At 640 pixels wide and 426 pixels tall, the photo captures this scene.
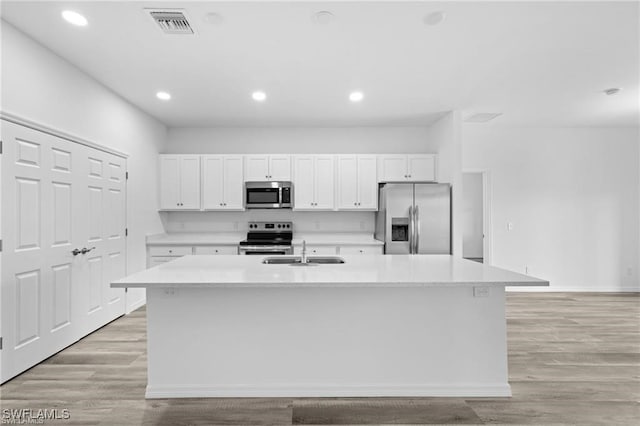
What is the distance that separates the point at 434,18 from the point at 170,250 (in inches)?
166

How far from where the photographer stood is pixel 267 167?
5.54 metres

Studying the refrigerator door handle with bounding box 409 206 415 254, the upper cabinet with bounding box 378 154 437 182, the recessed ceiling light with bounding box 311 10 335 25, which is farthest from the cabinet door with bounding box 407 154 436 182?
the recessed ceiling light with bounding box 311 10 335 25

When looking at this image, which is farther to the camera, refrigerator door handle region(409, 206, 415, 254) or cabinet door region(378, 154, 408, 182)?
cabinet door region(378, 154, 408, 182)

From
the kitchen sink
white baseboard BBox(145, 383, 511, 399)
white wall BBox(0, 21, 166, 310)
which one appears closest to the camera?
white baseboard BBox(145, 383, 511, 399)

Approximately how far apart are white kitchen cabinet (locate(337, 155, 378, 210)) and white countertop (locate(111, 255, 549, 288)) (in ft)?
8.73

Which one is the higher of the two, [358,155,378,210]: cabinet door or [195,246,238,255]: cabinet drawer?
[358,155,378,210]: cabinet door

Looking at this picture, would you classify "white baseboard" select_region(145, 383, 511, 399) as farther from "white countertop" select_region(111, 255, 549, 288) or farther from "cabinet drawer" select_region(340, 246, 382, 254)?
"cabinet drawer" select_region(340, 246, 382, 254)

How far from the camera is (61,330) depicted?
3281mm

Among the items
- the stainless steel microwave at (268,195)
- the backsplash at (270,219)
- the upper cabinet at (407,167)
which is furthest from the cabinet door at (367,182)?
the stainless steel microwave at (268,195)

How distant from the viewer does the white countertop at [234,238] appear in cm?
512

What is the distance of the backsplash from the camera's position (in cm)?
586

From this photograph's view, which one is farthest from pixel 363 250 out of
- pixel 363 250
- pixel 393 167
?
pixel 393 167

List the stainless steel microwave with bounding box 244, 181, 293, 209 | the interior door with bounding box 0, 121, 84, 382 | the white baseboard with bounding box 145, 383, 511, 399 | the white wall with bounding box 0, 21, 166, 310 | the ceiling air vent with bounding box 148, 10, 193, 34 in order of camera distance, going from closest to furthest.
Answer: the white baseboard with bounding box 145, 383, 511, 399
the ceiling air vent with bounding box 148, 10, 193, 34
the interior door with bounding box 0, 121, 84, 382
the white wall with bounding box 0, 21, 166, 310
the stainless steel microwave with bounding box 244, 181, 293, 209

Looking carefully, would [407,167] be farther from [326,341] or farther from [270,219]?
[326,341]
